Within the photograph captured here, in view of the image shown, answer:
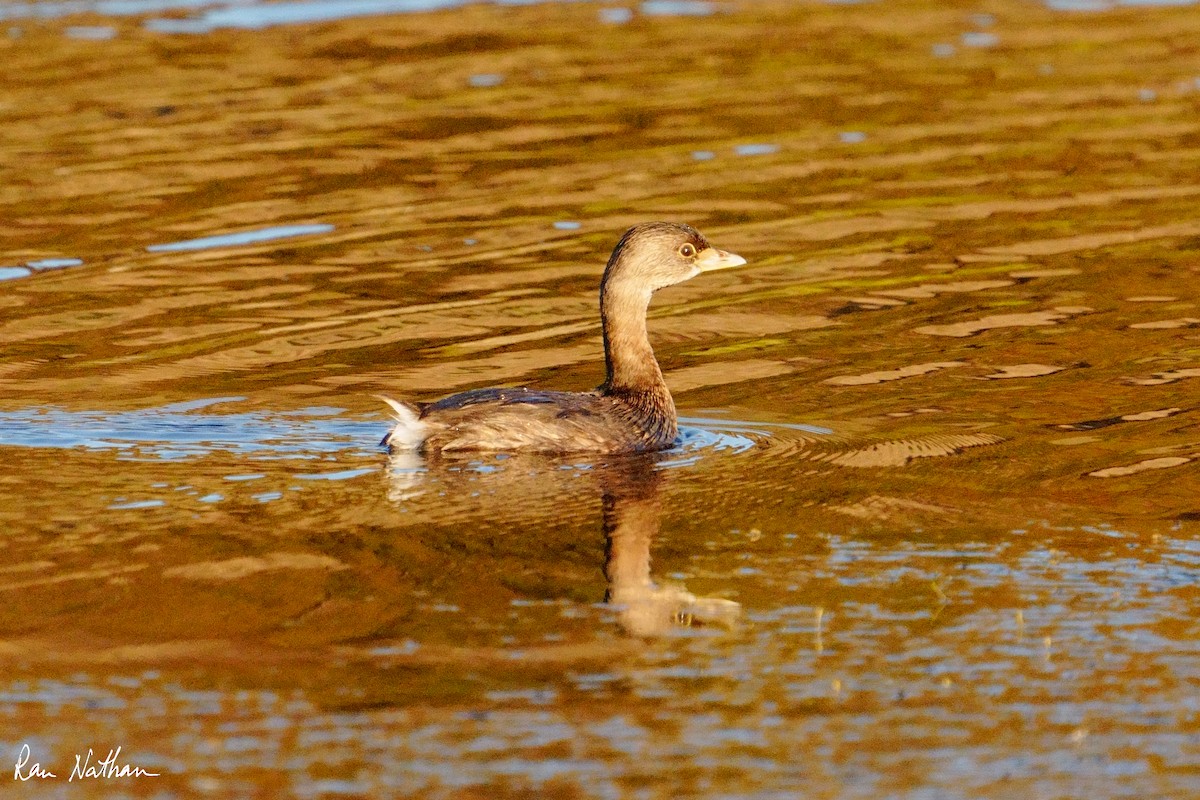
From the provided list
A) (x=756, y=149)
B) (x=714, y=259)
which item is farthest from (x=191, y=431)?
(x=756, y=149)

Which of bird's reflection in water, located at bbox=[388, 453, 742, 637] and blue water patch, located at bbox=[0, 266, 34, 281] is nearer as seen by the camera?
bird's reflection in water, located at bbox=[388, 453, 742, 637]

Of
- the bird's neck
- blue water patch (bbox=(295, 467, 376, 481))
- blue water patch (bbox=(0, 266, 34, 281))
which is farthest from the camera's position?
blue water patch (bbox=(0, 266, 34, 281))

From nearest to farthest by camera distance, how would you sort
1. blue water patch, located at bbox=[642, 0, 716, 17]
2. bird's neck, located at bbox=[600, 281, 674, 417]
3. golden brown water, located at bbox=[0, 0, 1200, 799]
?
golden brown water, located at bbox=[0, 0, 1200, 799] → bird's neck, located at bbox=[600, 281, 674, 417] → blue water patch, located at bbox=[642, 0, 716, 17]

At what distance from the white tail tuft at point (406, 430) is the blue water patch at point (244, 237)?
19.3ft

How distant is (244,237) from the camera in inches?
591

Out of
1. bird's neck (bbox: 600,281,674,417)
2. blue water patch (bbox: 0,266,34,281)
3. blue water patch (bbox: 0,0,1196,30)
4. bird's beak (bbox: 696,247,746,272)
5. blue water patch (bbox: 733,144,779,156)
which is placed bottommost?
bird's neck (bbox: 600,281,674,417)

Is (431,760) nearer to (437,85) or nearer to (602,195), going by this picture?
(602,195)

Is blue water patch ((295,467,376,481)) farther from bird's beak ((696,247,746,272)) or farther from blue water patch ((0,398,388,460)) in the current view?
bird's beak ((696,247,746,272))

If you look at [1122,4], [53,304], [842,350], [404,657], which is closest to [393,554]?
[404,657]

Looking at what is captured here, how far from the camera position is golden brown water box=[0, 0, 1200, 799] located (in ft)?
19.4

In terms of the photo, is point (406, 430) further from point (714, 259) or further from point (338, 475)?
point (714, 259)

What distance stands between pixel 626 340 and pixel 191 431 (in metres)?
2.36

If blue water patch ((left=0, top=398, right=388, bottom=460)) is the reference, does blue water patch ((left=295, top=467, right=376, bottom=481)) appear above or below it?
below

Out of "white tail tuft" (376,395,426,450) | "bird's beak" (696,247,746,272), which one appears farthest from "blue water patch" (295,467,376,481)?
"bird's beak" (696,247,746,272)
